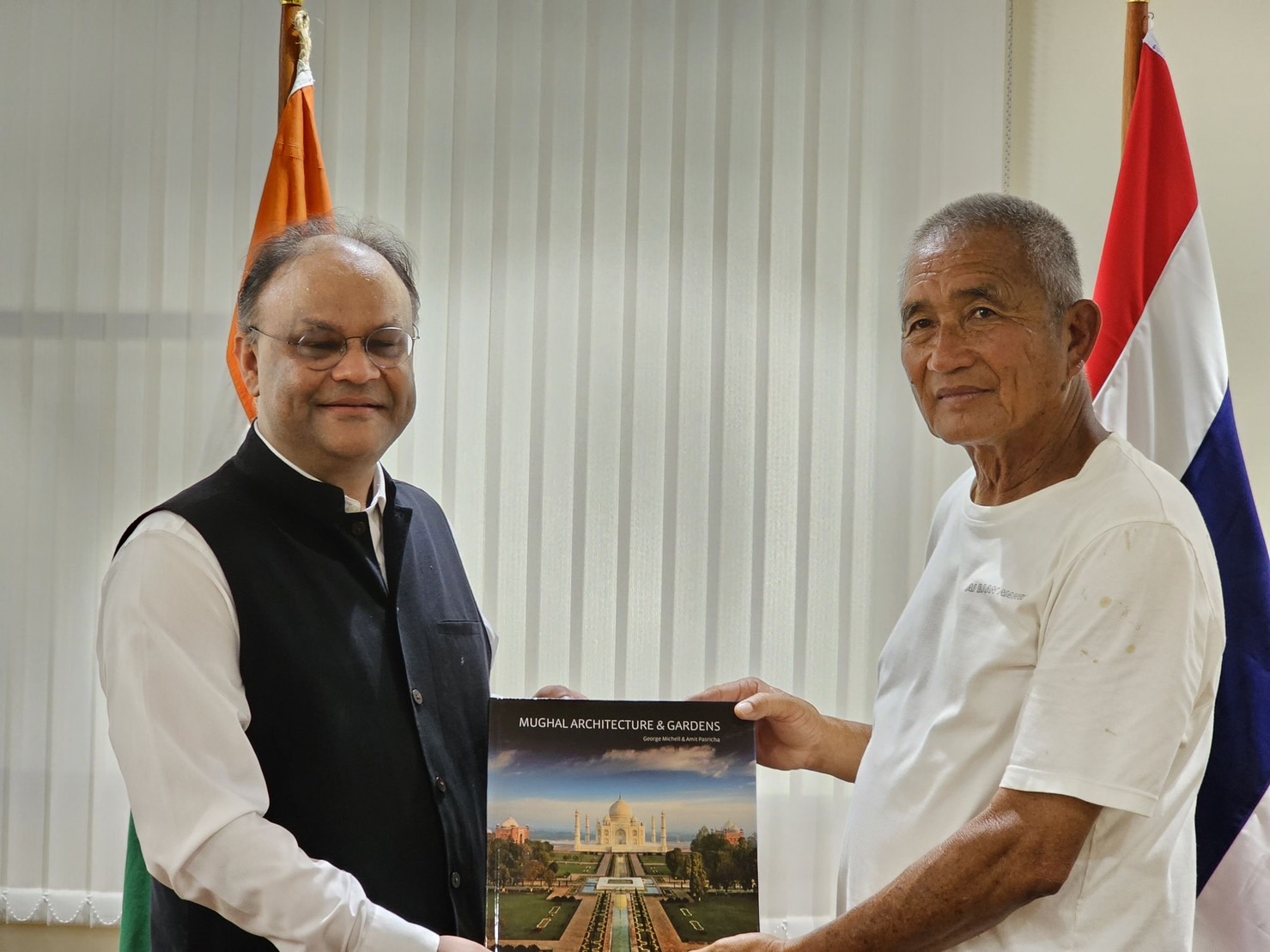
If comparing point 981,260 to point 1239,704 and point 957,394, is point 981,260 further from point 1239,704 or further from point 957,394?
point 1239,704

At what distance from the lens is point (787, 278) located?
120 inches

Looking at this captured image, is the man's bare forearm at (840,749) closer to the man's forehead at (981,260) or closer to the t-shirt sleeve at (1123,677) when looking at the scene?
the t-shirt sleeve at (1123,677)

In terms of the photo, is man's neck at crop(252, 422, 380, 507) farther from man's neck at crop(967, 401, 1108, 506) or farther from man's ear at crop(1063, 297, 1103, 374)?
man's ear at crop(1063, 297, 1103, 374)

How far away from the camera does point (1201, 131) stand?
2.77 meters

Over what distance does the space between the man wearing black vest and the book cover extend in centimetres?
11

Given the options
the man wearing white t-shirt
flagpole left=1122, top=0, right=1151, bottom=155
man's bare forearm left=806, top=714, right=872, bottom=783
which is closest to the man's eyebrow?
the man wearing white t-shirt

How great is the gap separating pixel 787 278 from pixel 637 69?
28.5 inches

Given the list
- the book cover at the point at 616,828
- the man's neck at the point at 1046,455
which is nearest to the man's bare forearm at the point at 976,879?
the book cover at the point at 616,828

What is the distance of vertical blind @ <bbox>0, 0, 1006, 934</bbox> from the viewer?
119 inches

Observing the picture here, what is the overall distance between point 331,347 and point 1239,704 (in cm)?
166

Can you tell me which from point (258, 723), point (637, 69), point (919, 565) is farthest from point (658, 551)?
point (258, 723)

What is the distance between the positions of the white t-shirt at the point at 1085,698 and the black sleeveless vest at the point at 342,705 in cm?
62

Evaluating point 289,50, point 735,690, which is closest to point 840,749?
point 735,690

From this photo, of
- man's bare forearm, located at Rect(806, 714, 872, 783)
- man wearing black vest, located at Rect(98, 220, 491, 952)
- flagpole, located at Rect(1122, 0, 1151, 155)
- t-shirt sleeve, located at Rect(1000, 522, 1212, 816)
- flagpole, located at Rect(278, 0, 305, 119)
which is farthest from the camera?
flagpole, located at Rect(278, 0, 305, 119)
